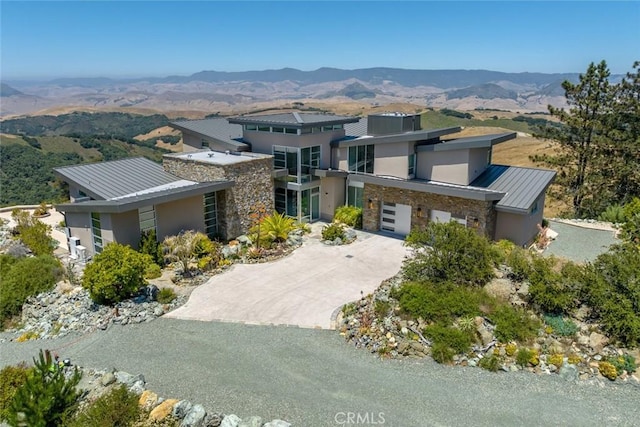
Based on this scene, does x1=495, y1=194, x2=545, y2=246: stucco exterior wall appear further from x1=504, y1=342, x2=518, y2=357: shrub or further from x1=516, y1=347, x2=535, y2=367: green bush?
x1=516, y1=347, x2=535, y2=367: green bush

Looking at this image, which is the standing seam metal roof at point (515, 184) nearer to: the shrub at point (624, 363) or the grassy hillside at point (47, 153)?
the shrub at point (624, 363)

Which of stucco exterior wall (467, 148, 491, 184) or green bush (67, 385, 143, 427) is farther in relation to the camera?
stucco exterior wall (467, 148, 491, 184)

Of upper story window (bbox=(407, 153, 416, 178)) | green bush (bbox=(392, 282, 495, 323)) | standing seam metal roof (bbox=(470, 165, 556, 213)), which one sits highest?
upper story window (bbox=(407, 153, 416, 178))

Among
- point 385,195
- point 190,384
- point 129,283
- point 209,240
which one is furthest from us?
point 385,195

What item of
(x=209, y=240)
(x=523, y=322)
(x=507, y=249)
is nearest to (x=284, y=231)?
(x=209, y=240)

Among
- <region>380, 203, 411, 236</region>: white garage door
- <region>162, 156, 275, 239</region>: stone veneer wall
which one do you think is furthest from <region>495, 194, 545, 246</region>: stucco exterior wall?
<region>162, 156, 275, 239</region>: stone veneer wall

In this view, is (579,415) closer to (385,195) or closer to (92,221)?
(385,195)
